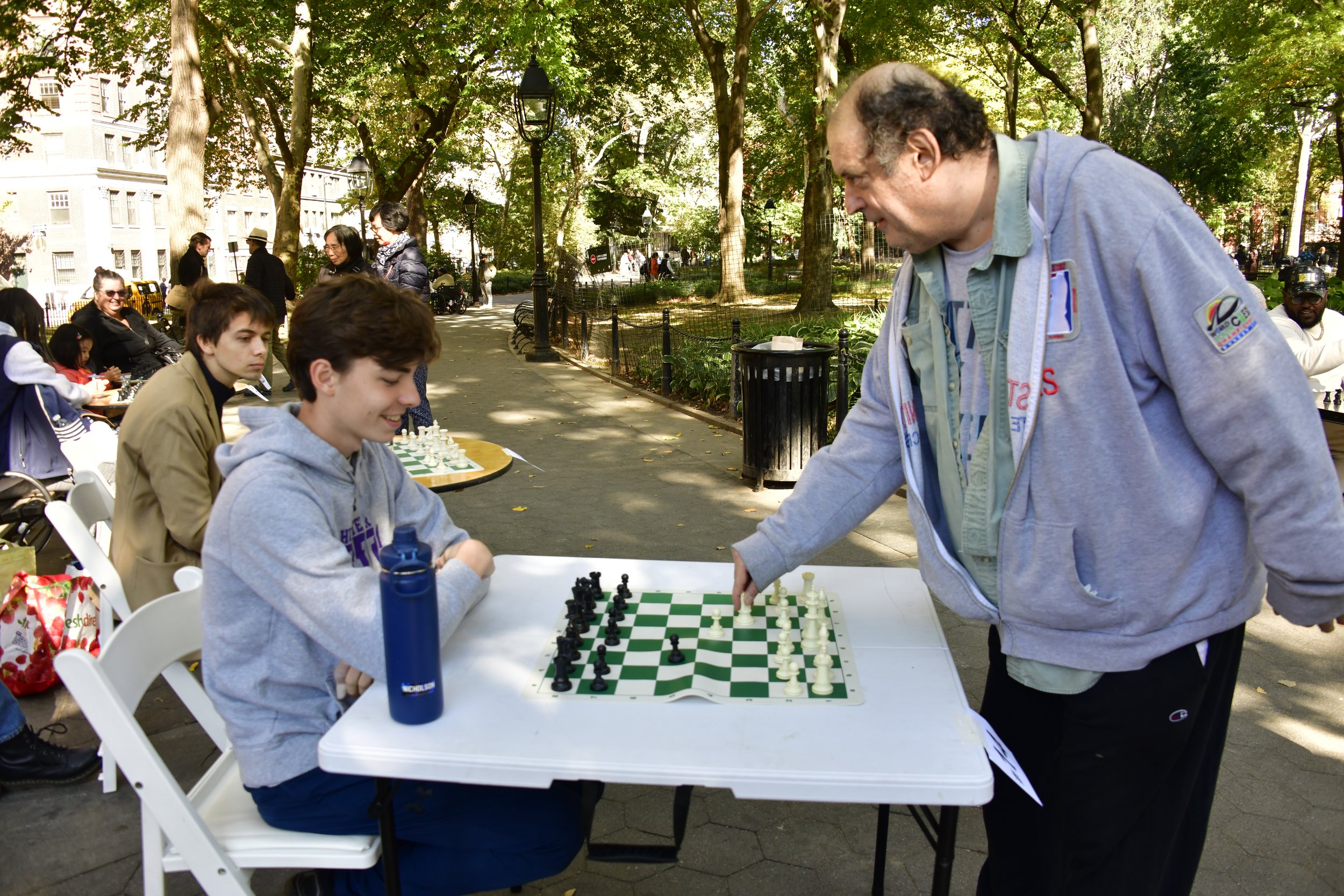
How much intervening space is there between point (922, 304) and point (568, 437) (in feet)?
26.0

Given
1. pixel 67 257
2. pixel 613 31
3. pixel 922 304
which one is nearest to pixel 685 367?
pixel 922 304

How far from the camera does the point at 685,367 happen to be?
1164 cm

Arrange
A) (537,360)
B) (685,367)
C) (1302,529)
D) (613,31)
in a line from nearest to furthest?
(1302,529) → (685,367) → (537,360) → (613,31)

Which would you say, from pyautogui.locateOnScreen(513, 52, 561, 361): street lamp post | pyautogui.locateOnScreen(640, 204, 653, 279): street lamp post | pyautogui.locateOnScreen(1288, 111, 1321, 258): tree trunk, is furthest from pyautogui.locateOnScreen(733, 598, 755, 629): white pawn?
pyautogui.locateOnScreen(640, 204, 653, 279): street lamp post

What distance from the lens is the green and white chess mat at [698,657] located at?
1.96 metres

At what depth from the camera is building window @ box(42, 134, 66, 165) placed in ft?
152

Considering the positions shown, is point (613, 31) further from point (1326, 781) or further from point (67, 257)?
point (67, 257)

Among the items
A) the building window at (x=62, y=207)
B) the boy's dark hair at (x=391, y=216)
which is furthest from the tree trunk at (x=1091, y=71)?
the building window at (x=62, y=207)

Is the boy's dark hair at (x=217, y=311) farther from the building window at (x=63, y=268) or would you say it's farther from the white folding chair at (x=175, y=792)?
the building window at (x=63, y=268)

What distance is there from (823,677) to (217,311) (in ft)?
8.54

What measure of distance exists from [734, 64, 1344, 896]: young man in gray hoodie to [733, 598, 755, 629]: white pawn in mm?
479

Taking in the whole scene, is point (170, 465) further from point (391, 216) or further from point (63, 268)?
point (63, 268)

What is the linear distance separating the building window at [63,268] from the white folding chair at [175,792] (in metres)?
52.0

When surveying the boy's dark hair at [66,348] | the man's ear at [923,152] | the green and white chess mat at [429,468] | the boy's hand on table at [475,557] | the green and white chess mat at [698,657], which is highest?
the man's ear at [923,152]
